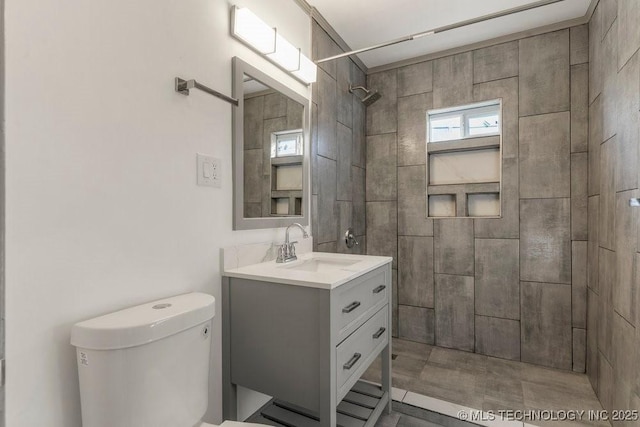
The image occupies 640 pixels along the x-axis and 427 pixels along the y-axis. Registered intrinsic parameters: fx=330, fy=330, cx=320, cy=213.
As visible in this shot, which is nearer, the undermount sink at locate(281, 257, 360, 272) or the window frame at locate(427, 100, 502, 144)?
the undermount sink at locate(281, 257, 360, 272)

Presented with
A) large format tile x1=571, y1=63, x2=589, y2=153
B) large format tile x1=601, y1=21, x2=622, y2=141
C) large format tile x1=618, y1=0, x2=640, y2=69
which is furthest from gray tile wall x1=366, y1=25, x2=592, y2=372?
large format tile x1=618, y1=0, x2=640, y2=69

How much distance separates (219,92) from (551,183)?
7.39ft

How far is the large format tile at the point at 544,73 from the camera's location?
2258 mm

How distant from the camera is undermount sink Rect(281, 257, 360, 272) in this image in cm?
179

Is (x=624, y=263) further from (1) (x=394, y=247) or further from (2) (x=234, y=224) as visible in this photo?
(2) (x=234, y=224)

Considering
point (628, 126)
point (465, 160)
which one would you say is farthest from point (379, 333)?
point (465, 160)

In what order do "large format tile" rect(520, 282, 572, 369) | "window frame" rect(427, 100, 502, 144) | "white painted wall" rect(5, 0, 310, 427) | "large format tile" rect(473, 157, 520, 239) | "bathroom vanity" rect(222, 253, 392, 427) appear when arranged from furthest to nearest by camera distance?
"window frame" rect(427, 100, 502, 144), "large format tile" rect(473, 157, 520, 239), "large format tile" rect(520, 282, 572, 369), "bathroom vanity" rect(222, 253, 392, 427), "white painted wall" rect(5, 0, 310, 427)

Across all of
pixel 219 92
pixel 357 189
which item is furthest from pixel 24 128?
pixel 357 189

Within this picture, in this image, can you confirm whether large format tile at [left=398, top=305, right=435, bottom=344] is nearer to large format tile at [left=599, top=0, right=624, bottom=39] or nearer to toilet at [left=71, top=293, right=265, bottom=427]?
toilet at [left=71, top=293, right=265, bottom=427]

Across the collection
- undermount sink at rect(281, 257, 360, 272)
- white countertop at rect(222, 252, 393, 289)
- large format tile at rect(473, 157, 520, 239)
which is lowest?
undermount sink at rect(281, 257, 360, 272)

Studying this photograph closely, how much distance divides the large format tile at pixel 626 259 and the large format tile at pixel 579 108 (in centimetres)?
73

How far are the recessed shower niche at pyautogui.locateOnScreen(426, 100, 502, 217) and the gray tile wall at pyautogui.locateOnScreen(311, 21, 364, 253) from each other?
370mm

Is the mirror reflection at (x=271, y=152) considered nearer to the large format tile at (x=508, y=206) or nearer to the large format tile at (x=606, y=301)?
the large format tile at (x=508, y=206)

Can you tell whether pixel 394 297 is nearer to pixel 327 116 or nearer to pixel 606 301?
pixel 606 301
